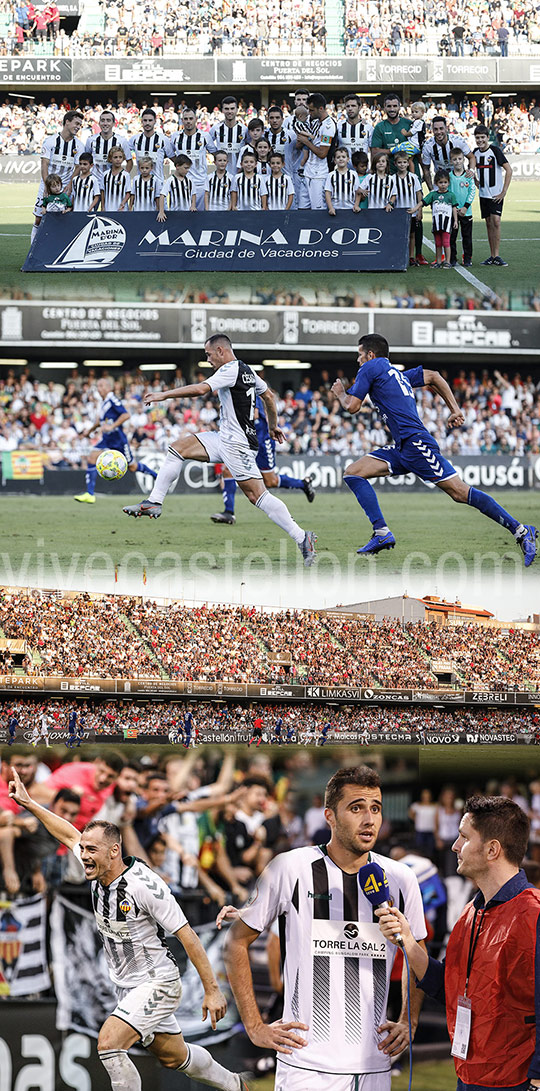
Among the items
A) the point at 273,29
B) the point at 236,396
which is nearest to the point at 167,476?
the point at 236,396

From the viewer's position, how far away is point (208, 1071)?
3963 mm

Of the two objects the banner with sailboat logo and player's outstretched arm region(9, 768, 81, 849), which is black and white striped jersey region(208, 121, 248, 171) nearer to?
the banner with sailboat logo

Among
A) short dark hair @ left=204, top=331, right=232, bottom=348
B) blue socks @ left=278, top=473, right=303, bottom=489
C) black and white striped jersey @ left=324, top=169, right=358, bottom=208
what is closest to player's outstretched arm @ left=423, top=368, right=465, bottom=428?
blue socks @ left=278, top=473, right=303, bottom=489

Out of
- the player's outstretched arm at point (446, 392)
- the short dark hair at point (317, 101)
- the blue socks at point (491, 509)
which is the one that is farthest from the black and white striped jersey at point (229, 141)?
the blue socks at point (491, 509)

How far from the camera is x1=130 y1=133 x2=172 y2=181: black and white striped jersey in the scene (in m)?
18.0

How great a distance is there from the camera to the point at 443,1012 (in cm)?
390

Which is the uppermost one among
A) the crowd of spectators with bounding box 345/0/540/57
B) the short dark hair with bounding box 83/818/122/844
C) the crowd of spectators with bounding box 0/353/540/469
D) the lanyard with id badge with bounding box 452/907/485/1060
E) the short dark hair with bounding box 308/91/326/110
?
the crowd of spectators with bounding box 345/0/540/57

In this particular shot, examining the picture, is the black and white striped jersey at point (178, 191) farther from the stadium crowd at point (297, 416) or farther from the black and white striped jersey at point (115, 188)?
the stadium crowd at point (297, 416)

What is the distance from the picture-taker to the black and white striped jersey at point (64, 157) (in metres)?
18.1

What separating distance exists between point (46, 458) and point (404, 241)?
18.4ft

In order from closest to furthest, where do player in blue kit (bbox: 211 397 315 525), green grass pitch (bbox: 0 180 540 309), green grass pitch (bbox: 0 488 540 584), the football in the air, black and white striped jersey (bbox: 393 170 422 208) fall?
player in blue kit (bbox: 211 397 315 525)
green grass pitch (bbox: 0 488 540 584)
the football in the air
black and white striped jersey (bbox: 393 170 422 208)
green grass pitch (bbox: 0 180 540 309)

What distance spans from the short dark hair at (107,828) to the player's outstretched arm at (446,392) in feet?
37.4

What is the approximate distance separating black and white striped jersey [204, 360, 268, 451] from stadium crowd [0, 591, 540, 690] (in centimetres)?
375

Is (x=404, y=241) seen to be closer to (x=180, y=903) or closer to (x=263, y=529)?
(x=263, y=529)
